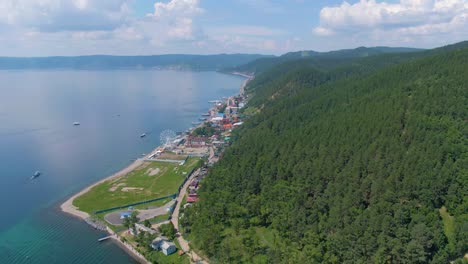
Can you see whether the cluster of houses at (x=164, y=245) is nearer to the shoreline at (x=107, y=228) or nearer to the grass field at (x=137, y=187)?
the shoreline at (x=107, y=228)

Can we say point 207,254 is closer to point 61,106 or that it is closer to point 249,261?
point 249,261

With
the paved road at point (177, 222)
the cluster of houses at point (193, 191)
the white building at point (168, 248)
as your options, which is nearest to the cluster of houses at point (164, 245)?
the white building at point (168, 248)

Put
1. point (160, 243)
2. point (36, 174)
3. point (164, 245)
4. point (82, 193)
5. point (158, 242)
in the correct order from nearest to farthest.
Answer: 1. point (164, 245)
2. point (160, 243)
3. point (158, 242)
4. point (82, 193)
5. point (36, 174)

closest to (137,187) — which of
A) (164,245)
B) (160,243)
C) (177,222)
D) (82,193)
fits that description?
(82,193)

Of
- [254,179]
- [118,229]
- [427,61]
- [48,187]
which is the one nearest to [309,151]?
[254,179]

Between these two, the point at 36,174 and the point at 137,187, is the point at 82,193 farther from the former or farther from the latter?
the point at 36,174

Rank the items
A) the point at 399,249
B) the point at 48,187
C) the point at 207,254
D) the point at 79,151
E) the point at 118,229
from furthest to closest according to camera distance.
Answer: the point at 79,151
the point at 48,187
the point at 118,229
the point at 207,254
the point at 399,249
